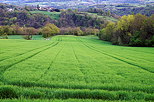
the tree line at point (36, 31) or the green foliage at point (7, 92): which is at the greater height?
the tree line at point (36, 31)

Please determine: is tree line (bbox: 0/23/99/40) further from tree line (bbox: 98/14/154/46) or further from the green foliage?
the green foliage

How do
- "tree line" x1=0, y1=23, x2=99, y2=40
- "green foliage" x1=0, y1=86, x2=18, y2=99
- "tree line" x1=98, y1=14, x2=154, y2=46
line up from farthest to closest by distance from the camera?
"tree line" x1=0, y1=23, x2=99, y2=40
"tree line" x1=98, y1=14, x2=154, y2=46
"green foliage" x1=0, y1=86, x2=18, y2=99

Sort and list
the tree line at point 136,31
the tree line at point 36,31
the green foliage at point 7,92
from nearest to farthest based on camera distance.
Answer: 1. the green foliage at point 7,92
2. the tree line at point 136,31
3. the tree line at point 36,31

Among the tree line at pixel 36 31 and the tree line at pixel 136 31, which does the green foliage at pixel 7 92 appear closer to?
the tree line at pixel 136 31

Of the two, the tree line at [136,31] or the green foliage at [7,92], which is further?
the tree line at [136,31]

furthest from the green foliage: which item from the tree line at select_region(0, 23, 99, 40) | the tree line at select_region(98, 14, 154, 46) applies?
the tree line at select_region(0, 23, 99, 40)

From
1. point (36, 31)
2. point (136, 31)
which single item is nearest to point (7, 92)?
point (136, 31)

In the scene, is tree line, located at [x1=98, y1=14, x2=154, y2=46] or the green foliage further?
tree line, located at [x1=98, y1=14, x2=154, y2=46]

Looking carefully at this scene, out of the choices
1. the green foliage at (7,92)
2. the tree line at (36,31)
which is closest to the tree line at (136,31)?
the green foliage at (7,92)

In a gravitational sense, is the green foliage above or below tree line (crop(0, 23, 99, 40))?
below

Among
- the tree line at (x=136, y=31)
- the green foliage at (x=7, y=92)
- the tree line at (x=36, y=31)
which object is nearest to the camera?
the green foliage at (x=7, y=92)

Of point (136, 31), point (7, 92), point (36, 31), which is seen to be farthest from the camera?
point (36, 31)

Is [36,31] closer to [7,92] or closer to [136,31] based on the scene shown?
[136,31]

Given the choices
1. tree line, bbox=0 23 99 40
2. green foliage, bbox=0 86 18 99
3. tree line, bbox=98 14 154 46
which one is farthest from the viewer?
tree line, bbox=0 23 99 40
